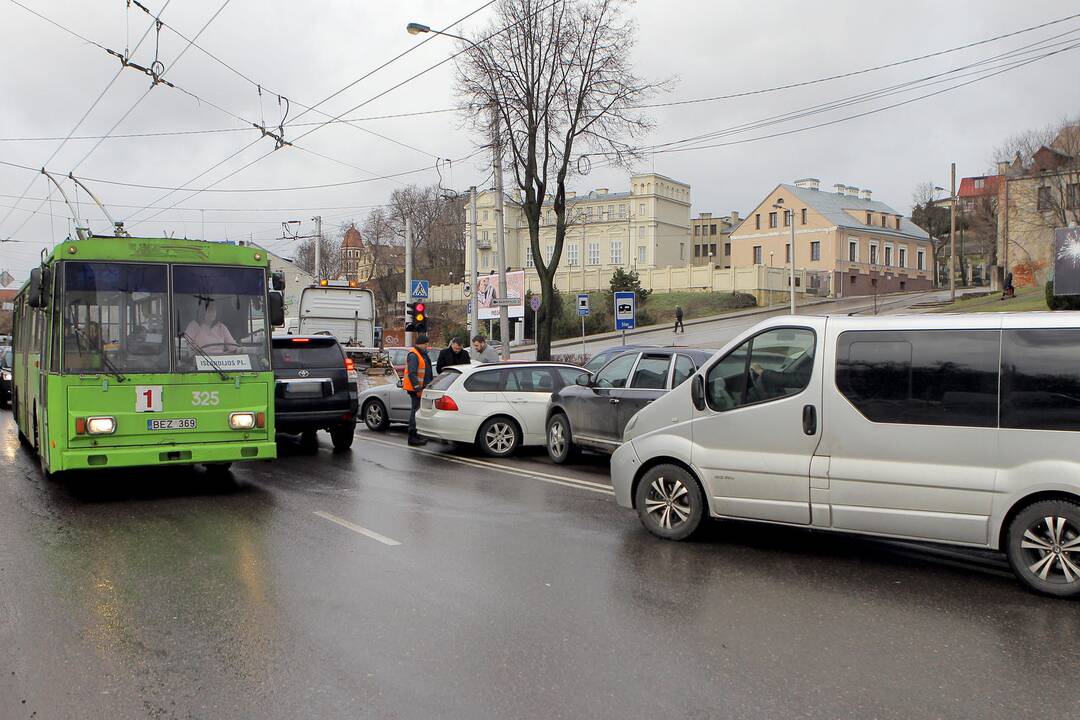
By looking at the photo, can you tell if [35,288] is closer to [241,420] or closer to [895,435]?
[241,420]

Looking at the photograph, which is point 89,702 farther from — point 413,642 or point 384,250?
point 384,250

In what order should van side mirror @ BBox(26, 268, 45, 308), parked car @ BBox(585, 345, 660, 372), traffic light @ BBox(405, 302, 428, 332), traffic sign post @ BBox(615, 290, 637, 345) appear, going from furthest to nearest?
traffic sign post @ BBox(615, 290, 637, 345)
traffic light @ BBox(405, 302, 428, 332)
parked car @ BBox(585, 345, 660, 372)
van side mirror @ BBox(26, 268, 45, 308)

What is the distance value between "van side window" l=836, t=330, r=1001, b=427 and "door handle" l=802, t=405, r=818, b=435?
0.86 feet

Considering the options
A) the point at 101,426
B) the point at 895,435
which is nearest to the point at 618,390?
the point at 895,435

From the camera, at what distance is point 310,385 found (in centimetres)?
1409

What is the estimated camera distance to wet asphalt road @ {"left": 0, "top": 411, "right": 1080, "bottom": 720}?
4.37 metres

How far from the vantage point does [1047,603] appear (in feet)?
19.7

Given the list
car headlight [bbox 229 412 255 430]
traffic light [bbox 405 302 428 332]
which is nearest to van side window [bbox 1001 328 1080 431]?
car headlight [bbox 229 412 255 430]

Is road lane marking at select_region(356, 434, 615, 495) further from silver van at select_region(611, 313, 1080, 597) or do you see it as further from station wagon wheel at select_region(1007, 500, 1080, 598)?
station wagon wheel at select_region(1007, 500, 1080, 598)

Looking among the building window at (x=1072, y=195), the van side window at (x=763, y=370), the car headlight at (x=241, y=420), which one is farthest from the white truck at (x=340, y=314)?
the building window at (x=1072, y=195)

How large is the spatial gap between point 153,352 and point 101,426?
2.99 feet

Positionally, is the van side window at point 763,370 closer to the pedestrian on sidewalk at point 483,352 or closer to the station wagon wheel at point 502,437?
the station wagon wheel at point 502,437

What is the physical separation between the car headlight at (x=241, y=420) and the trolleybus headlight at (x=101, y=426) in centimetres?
117

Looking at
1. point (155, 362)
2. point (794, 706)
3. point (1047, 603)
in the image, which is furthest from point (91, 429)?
point (1047, 603)
